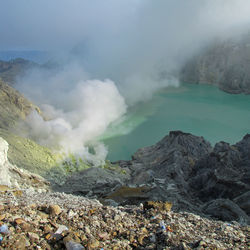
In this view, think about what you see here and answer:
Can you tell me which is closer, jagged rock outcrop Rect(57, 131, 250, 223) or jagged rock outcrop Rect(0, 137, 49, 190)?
jagged rock outcrop Rect(57, 131, 250, 223)

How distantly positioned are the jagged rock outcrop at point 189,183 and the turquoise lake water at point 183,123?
984 cm

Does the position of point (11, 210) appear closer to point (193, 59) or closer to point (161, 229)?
point (161, 229)

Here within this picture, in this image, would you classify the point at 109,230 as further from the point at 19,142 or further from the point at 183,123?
the point at 183,123

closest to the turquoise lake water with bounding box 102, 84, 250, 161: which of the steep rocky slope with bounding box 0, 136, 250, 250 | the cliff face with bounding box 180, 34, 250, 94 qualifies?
the cliff face with bounding box 180, 34, 250, 94

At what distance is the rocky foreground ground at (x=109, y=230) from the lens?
432cm

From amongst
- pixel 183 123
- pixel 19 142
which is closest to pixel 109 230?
pixel 19 142

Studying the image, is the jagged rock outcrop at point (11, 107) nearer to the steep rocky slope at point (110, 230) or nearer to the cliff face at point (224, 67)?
the steep rocky slope at point (110, 230)

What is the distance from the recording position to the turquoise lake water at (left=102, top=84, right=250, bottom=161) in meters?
33.0

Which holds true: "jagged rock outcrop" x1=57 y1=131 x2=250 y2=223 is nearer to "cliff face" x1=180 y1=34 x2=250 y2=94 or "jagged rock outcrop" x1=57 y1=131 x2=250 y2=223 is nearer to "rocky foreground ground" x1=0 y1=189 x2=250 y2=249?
"rocky foreground ground" x1=0 y1=189 x2=250 y2=249

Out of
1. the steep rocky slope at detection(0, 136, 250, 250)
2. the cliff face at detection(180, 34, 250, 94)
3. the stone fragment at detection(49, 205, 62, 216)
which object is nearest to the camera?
the steep rocky slope at detection(0, 136, 250, 250)

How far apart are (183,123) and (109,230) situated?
35.7 m

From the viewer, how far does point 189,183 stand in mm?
15859

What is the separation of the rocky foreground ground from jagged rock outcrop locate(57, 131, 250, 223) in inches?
128

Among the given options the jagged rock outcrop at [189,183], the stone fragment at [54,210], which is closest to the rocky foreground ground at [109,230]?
the stone fragment at [54,210]
